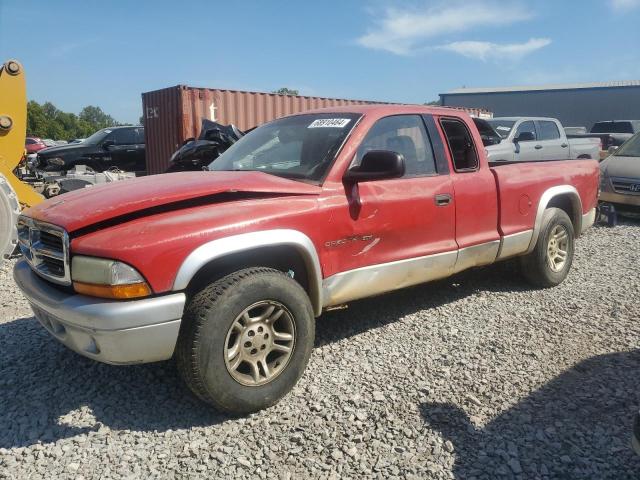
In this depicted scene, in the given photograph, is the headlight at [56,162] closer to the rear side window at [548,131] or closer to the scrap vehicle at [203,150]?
the scrap vehicle at [203,150]

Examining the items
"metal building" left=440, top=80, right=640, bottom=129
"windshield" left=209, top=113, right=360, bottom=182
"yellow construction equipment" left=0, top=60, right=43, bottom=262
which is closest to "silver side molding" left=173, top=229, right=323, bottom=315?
"windshield" left=209, top=113, right=360, bottom=182

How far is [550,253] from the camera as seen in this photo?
5172 millimetres

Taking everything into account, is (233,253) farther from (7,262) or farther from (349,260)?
(7,262)

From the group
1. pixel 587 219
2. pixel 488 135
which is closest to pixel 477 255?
pixel 587 219

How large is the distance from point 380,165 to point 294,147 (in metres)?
0.82

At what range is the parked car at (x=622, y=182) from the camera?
29.0ft

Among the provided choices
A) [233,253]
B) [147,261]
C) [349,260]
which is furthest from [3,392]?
[349,260]

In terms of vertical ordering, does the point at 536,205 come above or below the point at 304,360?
above

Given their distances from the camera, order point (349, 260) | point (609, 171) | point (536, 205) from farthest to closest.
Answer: point (609, 171)
point (536, 205)
point (349, 260)

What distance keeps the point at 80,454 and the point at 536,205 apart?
165 inches

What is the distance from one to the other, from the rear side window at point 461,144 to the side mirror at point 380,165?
1244mm

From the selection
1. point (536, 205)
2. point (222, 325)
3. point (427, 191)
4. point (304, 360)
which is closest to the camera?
point (222, 325)

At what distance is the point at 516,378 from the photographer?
3367 millimetres

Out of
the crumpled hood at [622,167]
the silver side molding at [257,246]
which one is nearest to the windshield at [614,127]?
the crumpled hood at [622,167]
